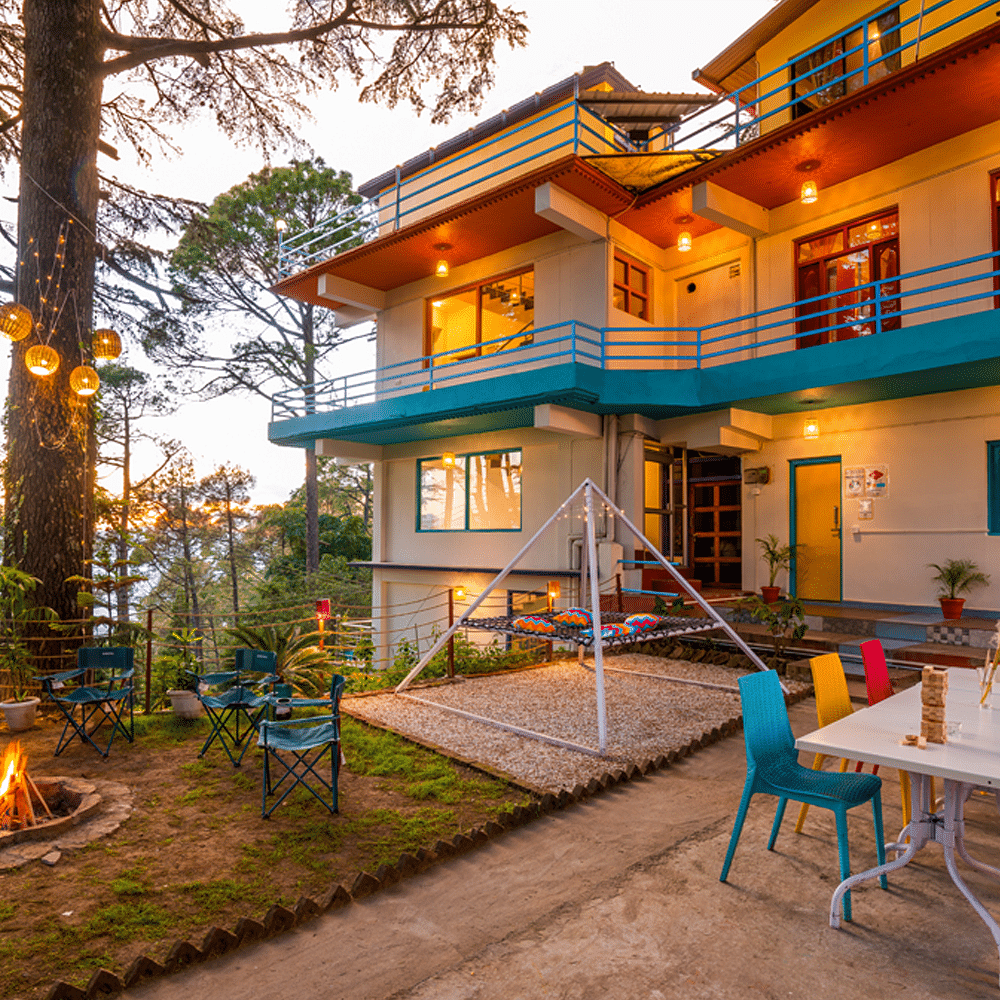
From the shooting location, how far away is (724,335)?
12.0m

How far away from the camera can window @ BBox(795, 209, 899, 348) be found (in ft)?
33.2

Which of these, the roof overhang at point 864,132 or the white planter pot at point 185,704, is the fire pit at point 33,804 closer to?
the white planter pot at point 185,704

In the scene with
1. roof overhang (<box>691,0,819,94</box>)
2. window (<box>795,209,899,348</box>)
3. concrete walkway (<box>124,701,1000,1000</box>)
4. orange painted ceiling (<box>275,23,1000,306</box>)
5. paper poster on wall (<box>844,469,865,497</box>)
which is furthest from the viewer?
roof overhang (<box>691,0,819,94</box>)

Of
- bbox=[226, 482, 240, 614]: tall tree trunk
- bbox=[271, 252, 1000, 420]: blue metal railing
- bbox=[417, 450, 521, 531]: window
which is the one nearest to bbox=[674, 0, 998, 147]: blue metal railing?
bbox=[271, 252, 1000, 420]: blue metal railing

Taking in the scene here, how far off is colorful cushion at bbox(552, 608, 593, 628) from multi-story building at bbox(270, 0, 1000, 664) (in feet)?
10.6

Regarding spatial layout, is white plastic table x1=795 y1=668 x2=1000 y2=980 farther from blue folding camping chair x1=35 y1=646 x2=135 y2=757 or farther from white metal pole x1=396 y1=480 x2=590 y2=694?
blue folding camping chair x1=35 y1=646 x2=135 y2=757

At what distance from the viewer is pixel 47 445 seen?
297 inches

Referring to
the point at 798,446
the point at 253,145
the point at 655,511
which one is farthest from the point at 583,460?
the point at 253,145

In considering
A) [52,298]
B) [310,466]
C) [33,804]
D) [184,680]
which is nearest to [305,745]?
[33,804]

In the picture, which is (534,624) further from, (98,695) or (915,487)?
(915,487)

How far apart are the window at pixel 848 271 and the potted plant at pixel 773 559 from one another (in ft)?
11.0

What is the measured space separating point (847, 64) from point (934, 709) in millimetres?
12261

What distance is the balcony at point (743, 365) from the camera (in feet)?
28.2

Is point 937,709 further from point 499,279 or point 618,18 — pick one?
point 618,18
